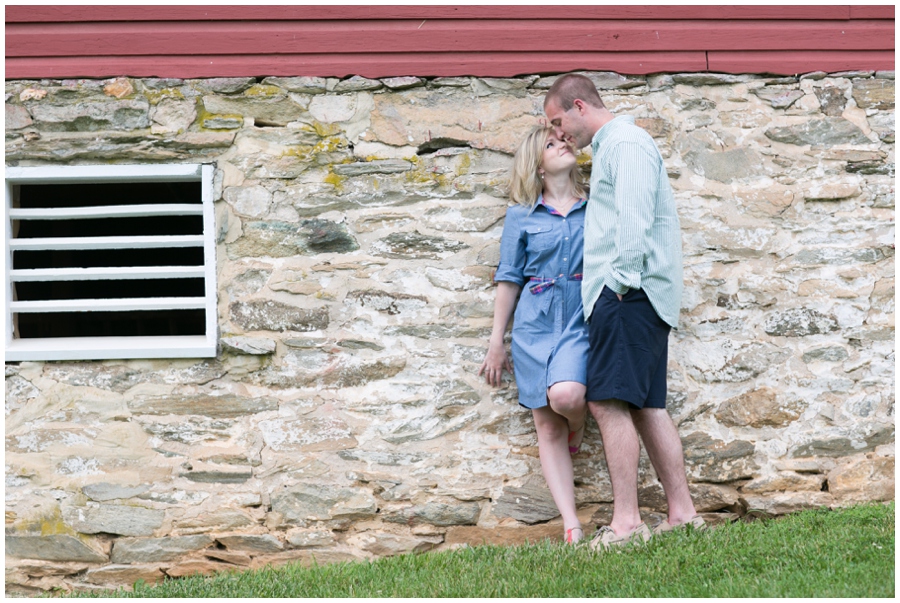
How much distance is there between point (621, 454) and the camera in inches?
134

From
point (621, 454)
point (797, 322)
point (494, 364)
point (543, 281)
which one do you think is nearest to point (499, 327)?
point (494, 364)

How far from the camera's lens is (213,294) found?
12.5ft

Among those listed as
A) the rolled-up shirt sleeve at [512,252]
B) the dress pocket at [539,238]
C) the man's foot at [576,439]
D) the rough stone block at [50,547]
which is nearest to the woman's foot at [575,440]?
the man's foot at [576,439]

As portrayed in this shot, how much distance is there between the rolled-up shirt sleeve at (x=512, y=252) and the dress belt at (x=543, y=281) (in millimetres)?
67

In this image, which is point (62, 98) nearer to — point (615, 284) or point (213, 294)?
point (213, 294)

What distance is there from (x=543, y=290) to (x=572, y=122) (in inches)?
28.8

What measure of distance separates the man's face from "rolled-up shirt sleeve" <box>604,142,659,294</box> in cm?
28

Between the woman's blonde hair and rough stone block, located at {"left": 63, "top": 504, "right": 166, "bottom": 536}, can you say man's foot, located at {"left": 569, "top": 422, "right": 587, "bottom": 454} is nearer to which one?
the woman's blonde hair

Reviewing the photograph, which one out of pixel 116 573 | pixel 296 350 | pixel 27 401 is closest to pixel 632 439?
pixel 296 350

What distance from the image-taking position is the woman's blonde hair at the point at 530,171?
12.1 feet

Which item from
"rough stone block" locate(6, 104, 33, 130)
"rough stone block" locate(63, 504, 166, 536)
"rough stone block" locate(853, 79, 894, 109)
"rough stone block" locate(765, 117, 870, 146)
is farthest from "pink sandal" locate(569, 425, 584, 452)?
"rough stone block" locate(6, 104, 33, 130)

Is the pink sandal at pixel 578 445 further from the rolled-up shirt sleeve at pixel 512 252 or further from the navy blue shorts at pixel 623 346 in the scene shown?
the rolled-up shirt sleeve at pixel 512 252

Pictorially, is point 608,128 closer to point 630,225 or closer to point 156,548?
Result: point 630,225

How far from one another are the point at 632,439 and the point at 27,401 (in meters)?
2.70
